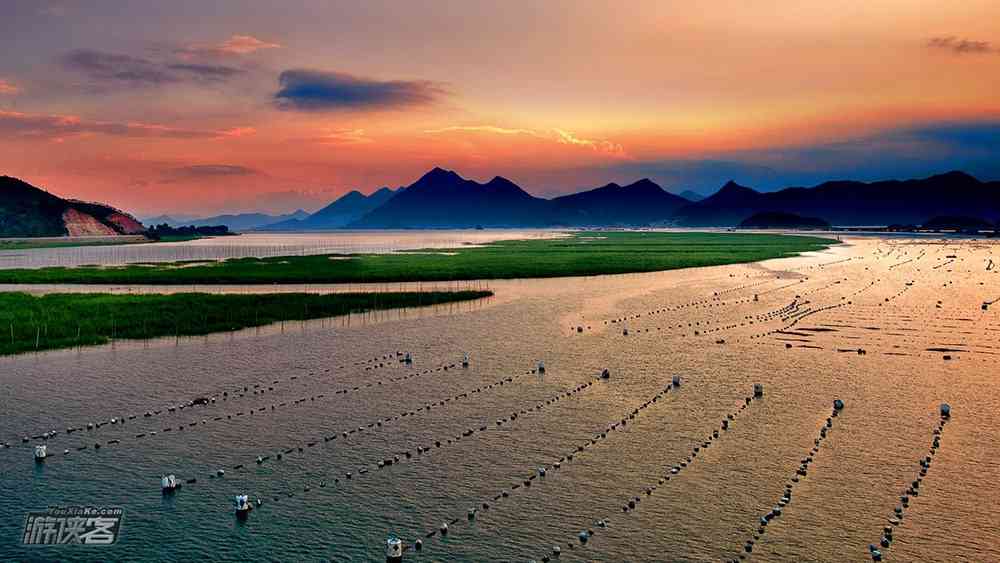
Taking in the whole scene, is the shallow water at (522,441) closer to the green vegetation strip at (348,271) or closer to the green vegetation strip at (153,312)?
the green vegetation strip at (153,312)

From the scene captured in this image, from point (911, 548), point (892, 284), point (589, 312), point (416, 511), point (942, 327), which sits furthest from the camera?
point (892, 284)

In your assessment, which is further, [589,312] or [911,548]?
[589,312]

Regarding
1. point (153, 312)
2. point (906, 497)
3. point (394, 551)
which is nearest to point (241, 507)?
point (394, 551)

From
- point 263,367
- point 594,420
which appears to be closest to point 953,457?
point 594,420

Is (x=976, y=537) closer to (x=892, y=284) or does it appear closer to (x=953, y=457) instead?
(x=953, y=457)

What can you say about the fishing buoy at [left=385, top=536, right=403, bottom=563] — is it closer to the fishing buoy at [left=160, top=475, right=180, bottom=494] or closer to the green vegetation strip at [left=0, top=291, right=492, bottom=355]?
the fishing buoy at [left=160, top=475, right=180, bottom=494]

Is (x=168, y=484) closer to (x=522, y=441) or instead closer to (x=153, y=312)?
(x=522, y=441)

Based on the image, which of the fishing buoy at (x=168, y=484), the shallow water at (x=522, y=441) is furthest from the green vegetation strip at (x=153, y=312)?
the fishing buoy at (x=168, y=484)
